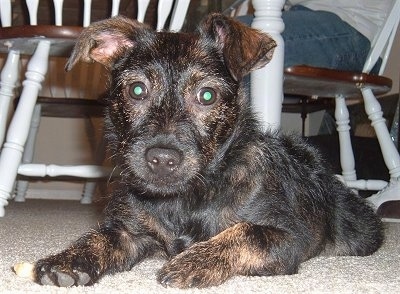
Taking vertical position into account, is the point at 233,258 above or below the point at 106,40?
below

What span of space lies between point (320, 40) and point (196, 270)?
229 centimetres

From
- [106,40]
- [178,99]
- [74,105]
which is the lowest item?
[74,105]

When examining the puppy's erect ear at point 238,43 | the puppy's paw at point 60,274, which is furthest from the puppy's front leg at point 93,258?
the puppy's erect ear at point 238,43

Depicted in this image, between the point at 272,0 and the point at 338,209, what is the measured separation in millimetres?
1090

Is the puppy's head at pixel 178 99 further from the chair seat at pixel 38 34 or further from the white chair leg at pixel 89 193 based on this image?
the white chair leg at pixel 89 193

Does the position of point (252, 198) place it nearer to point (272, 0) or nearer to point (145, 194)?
point (145, 194)

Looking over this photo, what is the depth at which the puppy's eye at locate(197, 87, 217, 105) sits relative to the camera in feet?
7.08

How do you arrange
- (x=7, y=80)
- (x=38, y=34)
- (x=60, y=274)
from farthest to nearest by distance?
(x=7, y=80) < (x=38, y=34) < (x=60, y=274)

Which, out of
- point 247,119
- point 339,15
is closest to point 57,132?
point 339,15

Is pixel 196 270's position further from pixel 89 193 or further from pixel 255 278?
pixel 89 193

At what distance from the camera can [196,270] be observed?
178cm

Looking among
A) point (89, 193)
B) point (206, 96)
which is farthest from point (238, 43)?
point (89, 193)

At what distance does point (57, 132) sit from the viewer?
798 cm

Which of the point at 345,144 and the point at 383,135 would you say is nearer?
the point at 383,135
